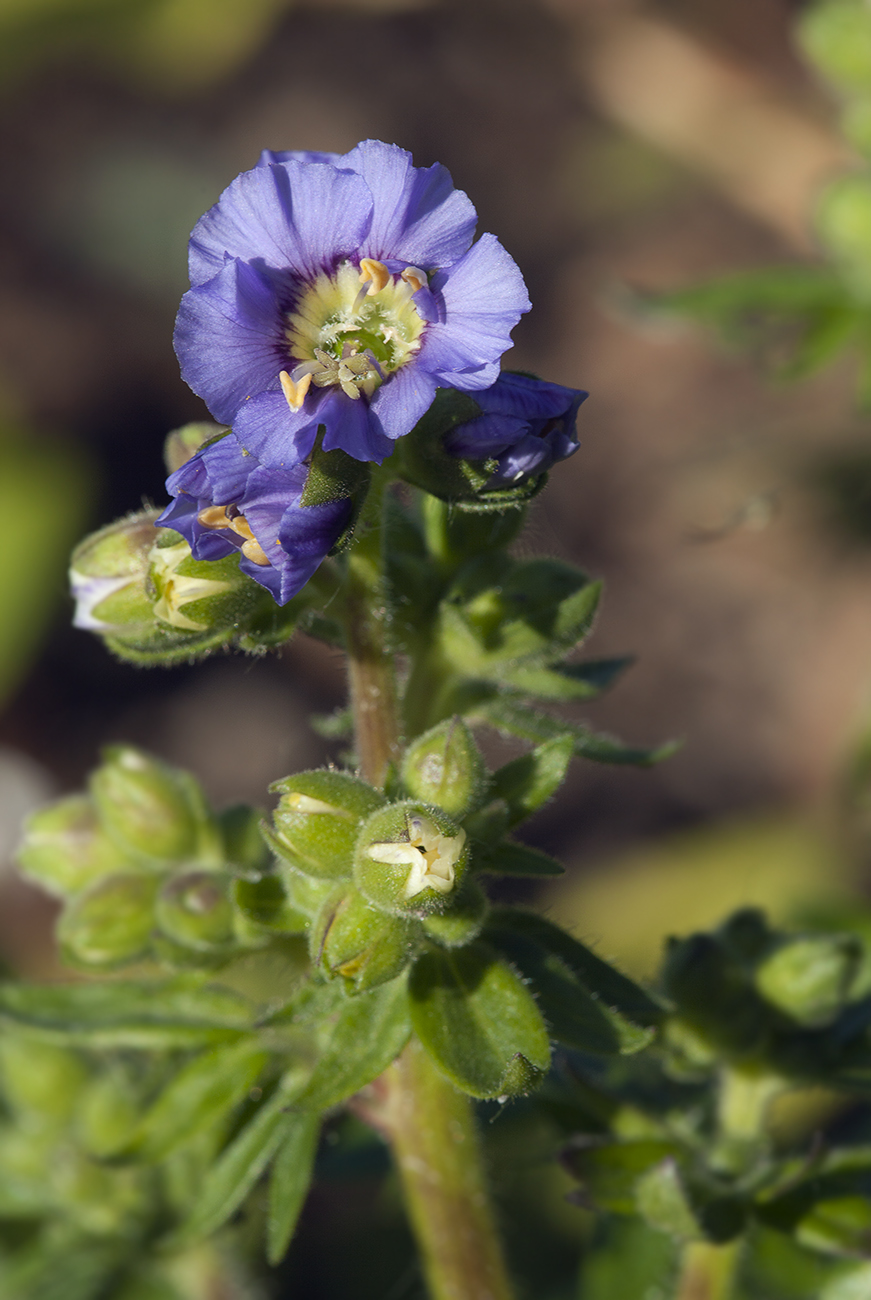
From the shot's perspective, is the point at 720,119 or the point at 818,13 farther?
the point at 720,119

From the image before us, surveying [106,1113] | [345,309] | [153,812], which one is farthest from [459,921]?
[106,1113]

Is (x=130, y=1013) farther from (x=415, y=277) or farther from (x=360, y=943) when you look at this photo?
(x=415, y=277)

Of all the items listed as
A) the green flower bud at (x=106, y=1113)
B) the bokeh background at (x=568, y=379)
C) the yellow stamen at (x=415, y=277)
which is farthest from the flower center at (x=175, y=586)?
the bokeh background at (x=568, y=379)

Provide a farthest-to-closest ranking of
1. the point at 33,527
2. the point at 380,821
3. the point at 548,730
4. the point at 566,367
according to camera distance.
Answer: the point at 566,367 → the point at 33,527 → the point at 548,730 → the point at 380,821

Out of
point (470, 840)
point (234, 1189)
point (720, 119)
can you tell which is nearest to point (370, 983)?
point (470, 840)

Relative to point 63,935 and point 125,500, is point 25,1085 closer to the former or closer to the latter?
point 63,935

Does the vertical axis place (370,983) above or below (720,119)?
above
